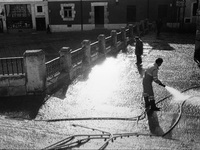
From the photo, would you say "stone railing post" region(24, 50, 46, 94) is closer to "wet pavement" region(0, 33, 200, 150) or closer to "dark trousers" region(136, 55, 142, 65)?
"wet pavement" region(0, 33, 200, 150)

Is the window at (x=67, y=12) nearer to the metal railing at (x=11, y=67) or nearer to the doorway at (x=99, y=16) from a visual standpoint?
the doorway at (x=99, y=16)

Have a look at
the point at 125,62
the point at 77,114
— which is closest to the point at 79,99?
the point at 77,114

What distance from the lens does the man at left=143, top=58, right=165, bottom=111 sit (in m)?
8.27

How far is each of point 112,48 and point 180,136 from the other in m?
12.5

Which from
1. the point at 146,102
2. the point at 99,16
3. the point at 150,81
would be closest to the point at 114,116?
the point at 146,102

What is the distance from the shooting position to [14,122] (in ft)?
26.6

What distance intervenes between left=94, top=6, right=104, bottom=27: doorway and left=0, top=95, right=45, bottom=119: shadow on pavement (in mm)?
26204

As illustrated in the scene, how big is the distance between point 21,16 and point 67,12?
650cm

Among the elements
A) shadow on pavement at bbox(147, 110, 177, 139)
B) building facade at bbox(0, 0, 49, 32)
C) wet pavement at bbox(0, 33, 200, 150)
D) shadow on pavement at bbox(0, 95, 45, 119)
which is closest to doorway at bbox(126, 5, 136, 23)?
building facade at bbox(0, 0, 49, 32)

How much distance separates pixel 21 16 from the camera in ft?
119

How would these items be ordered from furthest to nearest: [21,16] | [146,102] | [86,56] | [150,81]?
[21,16]
[86,56]
[146,102]
[150,81]

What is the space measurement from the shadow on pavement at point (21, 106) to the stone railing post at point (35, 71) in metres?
0.32

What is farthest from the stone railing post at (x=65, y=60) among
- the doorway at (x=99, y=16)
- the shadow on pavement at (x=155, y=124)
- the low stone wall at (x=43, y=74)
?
the doorway at (x=99, y=16)

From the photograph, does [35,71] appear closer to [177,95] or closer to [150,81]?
[150,81]
